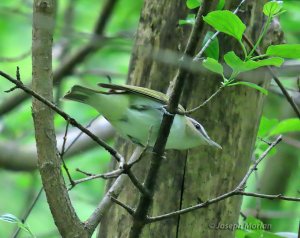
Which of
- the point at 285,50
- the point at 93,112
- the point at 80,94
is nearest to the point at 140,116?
the point at 80,94

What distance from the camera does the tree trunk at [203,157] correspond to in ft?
6.50

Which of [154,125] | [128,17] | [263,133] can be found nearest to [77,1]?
[128,17]

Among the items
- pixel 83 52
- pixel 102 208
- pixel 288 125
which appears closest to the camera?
pixel 102 208

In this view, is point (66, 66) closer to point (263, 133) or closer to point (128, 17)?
point (128, 17)

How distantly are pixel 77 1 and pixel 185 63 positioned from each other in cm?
299

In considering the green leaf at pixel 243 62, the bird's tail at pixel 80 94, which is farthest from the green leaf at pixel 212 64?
the bird's tail at pixel 80 94

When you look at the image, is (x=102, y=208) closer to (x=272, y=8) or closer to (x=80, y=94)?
(x=80, y=94)

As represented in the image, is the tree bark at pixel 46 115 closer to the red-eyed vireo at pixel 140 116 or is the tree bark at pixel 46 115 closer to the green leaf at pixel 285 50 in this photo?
the red-eyed vireo at pixel 140 116

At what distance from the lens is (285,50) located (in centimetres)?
135

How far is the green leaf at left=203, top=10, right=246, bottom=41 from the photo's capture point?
52.1 inches

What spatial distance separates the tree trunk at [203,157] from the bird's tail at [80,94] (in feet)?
1.83

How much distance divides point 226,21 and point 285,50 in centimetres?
15

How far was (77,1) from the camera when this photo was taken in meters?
4.20

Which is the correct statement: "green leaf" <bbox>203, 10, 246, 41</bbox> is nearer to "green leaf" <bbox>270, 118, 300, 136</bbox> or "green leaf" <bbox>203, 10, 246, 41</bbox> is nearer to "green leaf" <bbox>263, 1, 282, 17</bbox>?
"green leaf" <bbox>263, 1, 282, 17</bbox>
